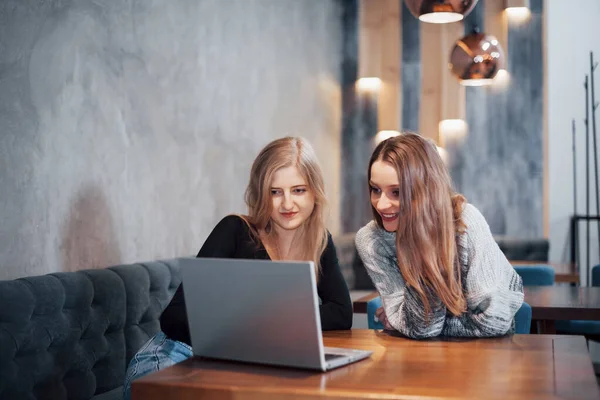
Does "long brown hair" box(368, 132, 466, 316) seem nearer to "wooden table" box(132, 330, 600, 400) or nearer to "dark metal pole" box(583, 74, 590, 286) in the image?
"wooden table" box(132, 330, 600, 400)

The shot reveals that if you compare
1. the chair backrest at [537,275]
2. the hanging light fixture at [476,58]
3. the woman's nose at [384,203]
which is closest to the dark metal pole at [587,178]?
the hanging light fixture at [476,58]

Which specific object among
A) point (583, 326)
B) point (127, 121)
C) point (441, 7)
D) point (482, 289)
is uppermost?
point (441, 7)

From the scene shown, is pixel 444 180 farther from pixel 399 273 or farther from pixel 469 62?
pixel 469 62

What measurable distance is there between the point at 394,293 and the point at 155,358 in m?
0.69

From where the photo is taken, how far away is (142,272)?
3168 millimetres

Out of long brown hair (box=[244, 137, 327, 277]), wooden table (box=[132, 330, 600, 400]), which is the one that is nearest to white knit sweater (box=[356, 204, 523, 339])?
wooden table (box=[132, 330, 600, 400])

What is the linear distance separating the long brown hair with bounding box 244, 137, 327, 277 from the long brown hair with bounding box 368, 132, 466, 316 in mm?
455

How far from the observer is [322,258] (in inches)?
98.5

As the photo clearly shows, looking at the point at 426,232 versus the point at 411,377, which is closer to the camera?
the point at 411,377

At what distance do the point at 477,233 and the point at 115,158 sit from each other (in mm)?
1818

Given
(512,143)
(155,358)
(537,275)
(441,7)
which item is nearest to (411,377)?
(155,358)

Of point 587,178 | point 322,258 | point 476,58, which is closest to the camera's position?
point 322,258

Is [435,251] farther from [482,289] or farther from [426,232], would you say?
[482,289]

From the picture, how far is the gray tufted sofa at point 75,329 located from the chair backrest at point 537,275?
6.33 ft
